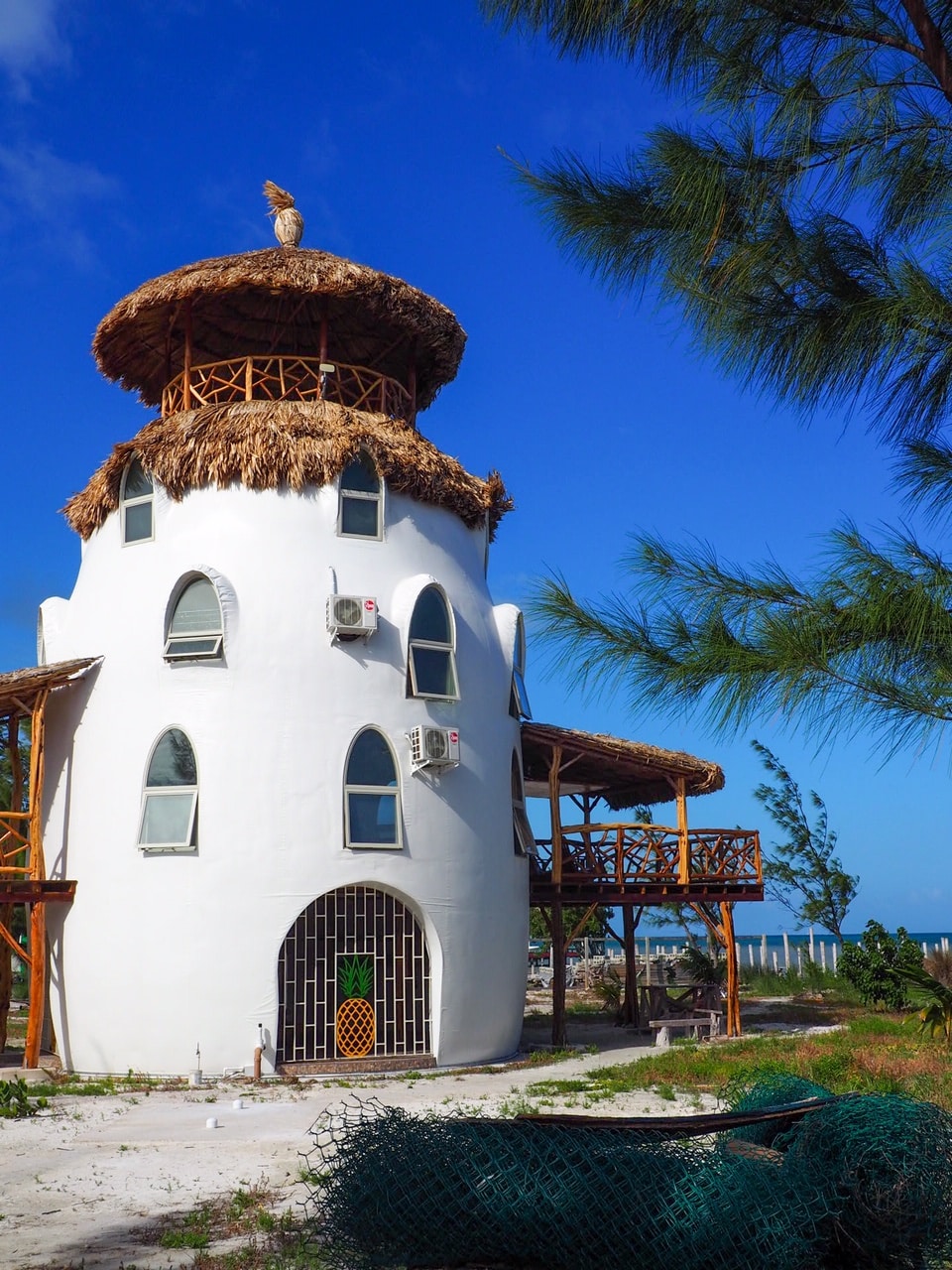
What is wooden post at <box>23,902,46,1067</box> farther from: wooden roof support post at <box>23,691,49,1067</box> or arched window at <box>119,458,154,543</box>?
arched window at <box>119,458,154,543</box>

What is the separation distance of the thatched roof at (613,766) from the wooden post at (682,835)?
210 mm

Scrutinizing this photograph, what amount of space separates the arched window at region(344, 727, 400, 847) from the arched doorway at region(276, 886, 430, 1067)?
704 mm

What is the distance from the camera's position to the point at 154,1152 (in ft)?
34.3

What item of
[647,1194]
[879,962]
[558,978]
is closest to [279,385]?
[558,978]

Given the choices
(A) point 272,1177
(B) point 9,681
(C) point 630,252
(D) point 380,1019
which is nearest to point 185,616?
(B) point 9,681

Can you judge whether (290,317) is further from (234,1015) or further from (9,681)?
(234,1015)

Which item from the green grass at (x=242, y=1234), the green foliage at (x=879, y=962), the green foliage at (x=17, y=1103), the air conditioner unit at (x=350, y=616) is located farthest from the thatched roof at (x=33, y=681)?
the green foliage at (x=879, y=962)

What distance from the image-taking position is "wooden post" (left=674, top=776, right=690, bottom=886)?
784 inches

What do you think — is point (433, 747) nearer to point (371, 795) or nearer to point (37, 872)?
point (371, 795)

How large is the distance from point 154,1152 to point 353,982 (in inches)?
220

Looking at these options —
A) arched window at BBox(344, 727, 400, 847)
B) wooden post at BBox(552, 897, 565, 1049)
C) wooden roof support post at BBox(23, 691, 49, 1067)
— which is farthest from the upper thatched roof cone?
wooden post at BBox(552, 897, 565, 1049)

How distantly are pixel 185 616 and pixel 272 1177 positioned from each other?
871 cm

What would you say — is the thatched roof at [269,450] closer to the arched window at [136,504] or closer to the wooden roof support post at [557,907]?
the arched window at [136,504]

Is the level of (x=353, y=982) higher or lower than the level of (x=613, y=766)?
lower
